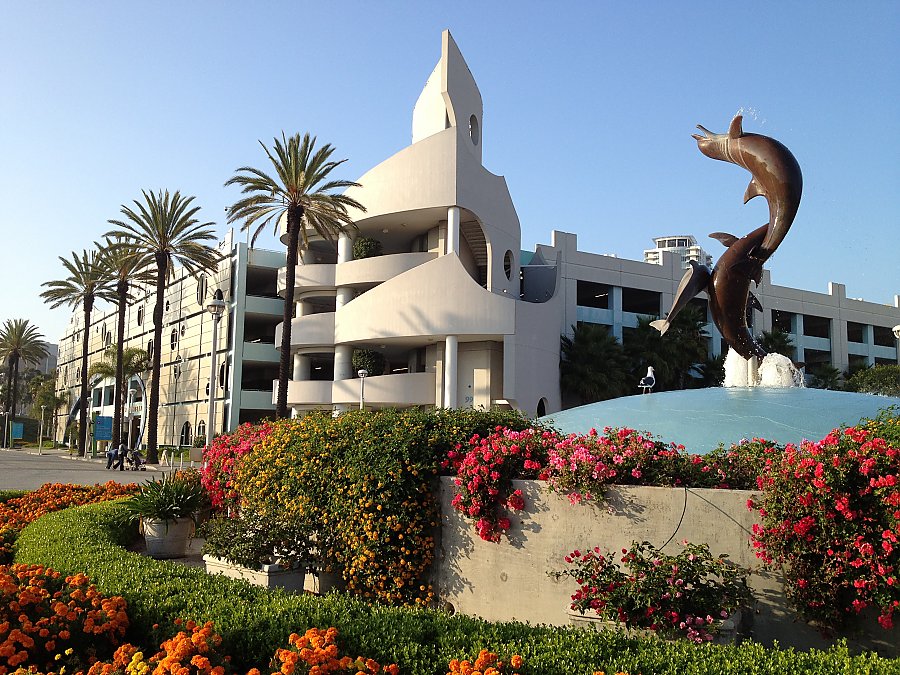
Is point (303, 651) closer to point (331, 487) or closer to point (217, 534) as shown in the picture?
point (331, 487)

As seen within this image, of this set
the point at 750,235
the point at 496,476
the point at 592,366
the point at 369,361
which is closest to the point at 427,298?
the point at 369,361

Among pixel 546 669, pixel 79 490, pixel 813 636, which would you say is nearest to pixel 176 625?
pixel 546 669

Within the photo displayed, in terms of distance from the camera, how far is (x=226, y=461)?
11234 millimetres

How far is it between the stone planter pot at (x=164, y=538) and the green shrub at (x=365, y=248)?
29.0 metres

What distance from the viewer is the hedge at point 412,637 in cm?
442

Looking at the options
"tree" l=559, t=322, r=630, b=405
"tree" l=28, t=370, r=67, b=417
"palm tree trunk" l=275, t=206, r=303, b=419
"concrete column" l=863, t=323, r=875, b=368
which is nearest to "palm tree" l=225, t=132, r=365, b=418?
"palm tree trunk" l=275, t=206, r=303, b=419

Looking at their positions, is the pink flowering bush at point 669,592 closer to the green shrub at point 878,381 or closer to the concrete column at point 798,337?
the green shrub at point 878,381

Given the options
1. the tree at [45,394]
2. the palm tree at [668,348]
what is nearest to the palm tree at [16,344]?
the tree at [45,394]

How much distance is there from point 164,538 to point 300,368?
30446mm

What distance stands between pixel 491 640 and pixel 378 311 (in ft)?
104

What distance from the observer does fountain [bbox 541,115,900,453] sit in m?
10.8

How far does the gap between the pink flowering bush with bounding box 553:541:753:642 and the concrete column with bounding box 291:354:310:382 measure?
36103 millimetres

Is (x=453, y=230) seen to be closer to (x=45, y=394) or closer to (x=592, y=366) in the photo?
(x=592, y=366)

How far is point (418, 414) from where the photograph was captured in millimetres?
8852
